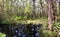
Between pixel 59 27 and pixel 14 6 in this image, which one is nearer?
pixel 59 27

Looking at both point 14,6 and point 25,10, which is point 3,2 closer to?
point 14,6

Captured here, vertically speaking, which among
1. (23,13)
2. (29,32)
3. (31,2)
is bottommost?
(29,32)

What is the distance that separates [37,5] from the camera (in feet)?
30.2

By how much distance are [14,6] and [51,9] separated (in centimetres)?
347

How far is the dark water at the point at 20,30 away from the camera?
264 inches

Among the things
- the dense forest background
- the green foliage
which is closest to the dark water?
the dense forest background

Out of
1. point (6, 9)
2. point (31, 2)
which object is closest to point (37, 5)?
point (31, 2)

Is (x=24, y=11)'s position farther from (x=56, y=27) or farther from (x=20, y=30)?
(x=56, y=27)

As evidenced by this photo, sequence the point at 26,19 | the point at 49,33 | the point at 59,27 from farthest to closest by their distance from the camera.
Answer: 1. the point at 26,19
2. the point at 59,27
3. the point at 49,33

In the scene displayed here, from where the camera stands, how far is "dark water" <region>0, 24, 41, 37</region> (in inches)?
264

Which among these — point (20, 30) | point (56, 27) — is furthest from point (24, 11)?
point (56, 27)

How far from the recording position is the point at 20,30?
737cm

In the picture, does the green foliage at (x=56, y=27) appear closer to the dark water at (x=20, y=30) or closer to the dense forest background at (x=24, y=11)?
the dark water at (x=20, y=30)

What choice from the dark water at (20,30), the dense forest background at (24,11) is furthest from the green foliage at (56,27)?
the dense forest background at (24,11)
